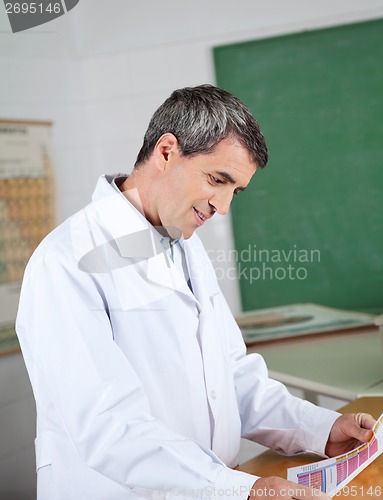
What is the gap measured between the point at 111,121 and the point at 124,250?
2.21 metres

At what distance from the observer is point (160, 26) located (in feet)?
11.0

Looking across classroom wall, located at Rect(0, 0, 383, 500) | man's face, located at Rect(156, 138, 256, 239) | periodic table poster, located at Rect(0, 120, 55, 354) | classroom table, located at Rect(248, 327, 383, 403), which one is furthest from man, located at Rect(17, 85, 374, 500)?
classroom wall, located at Rect(0, 0, 383, 500)

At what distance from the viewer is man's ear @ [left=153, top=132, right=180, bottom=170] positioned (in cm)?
131

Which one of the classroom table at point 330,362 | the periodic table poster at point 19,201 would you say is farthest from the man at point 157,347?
the periodic table poster at point 19,201

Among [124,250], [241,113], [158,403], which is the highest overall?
[241,113]

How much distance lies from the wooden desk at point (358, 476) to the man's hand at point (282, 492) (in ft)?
0.50

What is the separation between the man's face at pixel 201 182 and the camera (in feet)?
4.21

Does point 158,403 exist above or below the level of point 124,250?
below

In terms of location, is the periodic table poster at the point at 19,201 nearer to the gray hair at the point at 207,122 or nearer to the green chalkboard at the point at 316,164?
the green chalkboard at the point at 316,164

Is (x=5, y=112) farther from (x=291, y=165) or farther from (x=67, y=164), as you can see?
(x=291, y=165)

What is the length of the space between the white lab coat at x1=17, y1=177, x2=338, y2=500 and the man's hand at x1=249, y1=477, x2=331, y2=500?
0.02m

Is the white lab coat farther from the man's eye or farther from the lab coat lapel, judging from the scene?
the man's eye

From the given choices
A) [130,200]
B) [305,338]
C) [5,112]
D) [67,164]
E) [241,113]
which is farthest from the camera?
[67,164]

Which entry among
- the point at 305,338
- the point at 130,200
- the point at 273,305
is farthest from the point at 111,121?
the point at 130,200
